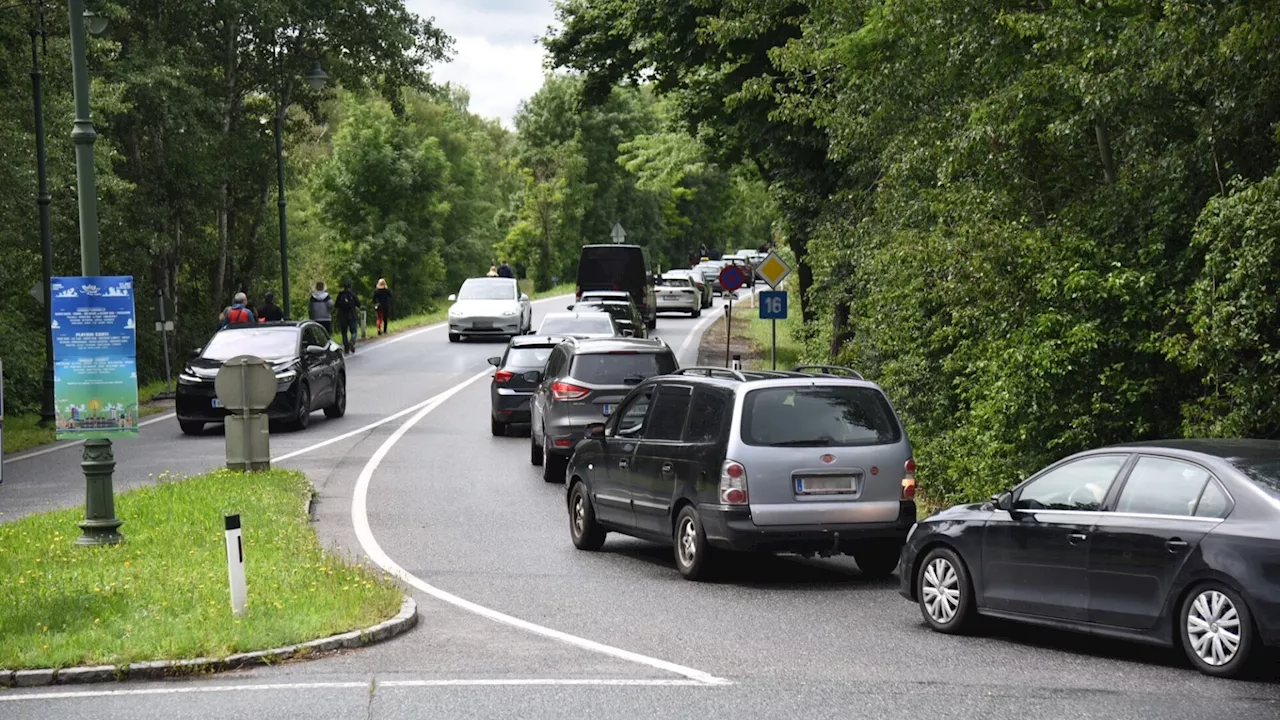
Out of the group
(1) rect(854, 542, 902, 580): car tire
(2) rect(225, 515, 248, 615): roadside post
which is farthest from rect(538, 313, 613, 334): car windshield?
(2) rect(225, 515, 248, 615): roadside post

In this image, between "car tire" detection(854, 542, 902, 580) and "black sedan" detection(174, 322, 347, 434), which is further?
"black sedan" detection(174, 322, 347, 434)

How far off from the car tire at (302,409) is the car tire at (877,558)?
14.9 meters

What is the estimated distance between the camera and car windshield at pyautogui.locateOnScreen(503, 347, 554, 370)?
1007 inches

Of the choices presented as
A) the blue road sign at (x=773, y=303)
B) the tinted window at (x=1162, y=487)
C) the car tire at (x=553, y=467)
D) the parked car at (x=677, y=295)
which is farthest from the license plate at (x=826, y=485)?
the parked car at (x=677, y=295)

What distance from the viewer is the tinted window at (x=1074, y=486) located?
33.5ft

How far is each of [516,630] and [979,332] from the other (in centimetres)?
794

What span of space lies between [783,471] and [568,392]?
8.15 meters

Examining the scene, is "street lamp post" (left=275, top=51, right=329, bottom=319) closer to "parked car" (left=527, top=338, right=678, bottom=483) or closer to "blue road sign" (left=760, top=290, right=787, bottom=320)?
"blue road sign" (left=760, top=290, right=787, bottom=320)

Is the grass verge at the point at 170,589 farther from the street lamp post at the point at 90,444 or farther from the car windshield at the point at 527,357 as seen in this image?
the car windshield at the point at 527,357

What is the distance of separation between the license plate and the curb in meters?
3.93

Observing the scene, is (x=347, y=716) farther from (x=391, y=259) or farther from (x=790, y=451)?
(x=391, y=259)

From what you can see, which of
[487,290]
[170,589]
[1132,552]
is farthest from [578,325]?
[1132,552]

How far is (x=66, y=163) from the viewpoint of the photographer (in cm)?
3291

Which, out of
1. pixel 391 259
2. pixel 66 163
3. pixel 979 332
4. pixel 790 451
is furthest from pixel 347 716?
pixel 391 259
